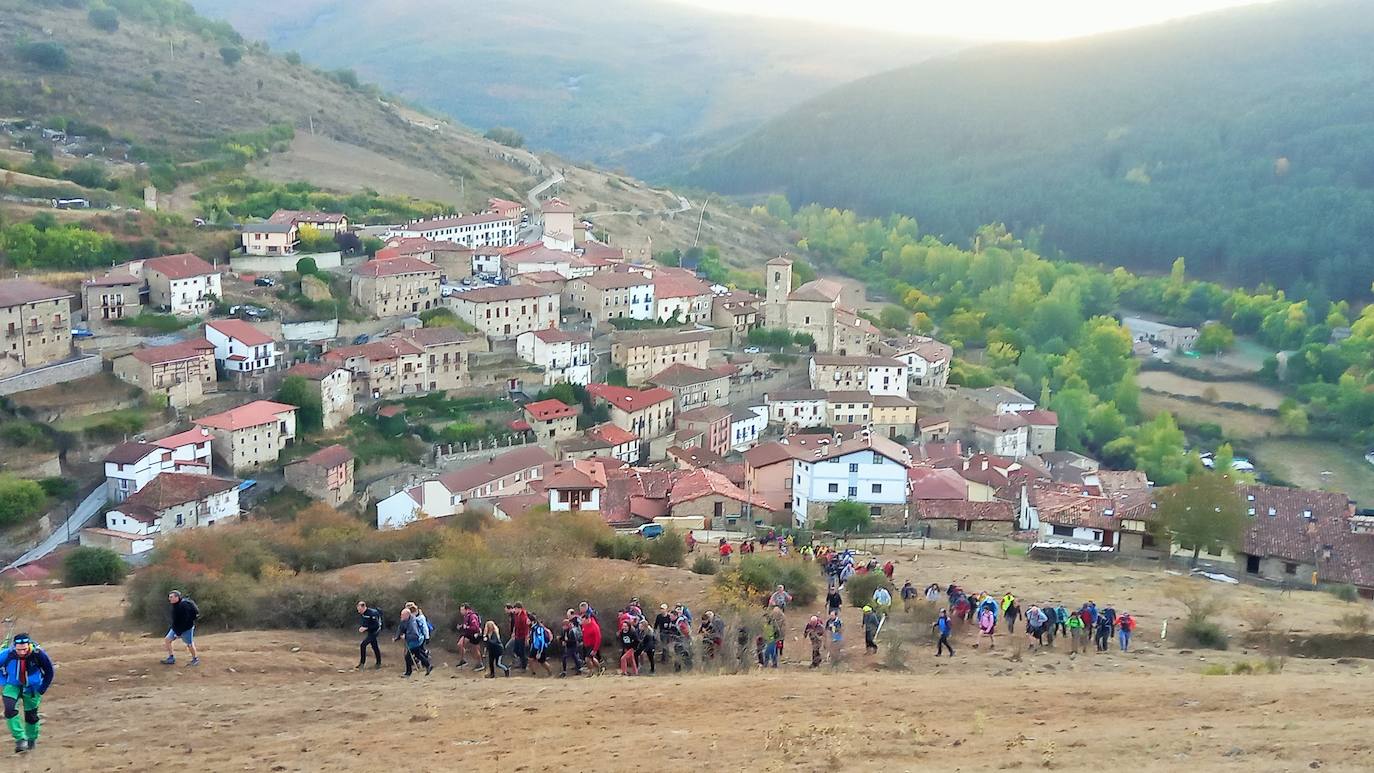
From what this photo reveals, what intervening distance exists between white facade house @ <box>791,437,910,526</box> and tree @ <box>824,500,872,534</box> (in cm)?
113

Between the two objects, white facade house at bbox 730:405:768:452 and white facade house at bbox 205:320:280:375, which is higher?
white facade house at bbox 205:320:280:375

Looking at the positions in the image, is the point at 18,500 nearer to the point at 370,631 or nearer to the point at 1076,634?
the point at 370,631

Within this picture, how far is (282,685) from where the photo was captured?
Result: 44.7ft

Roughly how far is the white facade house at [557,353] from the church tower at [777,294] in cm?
1177

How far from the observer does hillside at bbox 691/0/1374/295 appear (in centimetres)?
11000

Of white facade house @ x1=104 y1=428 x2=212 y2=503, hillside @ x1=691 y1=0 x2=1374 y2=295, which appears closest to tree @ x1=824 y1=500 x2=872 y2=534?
white facade house @ x1=104 y1=428 x2=212 y2=503

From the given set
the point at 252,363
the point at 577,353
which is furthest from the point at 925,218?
the point at 252,363

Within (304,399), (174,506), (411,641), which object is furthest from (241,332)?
(411,641)

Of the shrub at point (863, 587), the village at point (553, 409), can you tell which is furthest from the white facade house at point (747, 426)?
the shrub at point (863, 587)

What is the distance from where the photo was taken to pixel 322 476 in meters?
36.6

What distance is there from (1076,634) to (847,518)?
14301mm

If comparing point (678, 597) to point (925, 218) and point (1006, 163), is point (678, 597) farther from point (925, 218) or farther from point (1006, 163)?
point (1006, 163)

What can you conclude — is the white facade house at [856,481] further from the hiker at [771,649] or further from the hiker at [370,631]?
the hiker at [370,631]

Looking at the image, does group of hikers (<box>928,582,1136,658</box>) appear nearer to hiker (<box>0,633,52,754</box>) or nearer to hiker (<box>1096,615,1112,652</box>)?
hiker (<box>1096,615,1112,652</box>)
